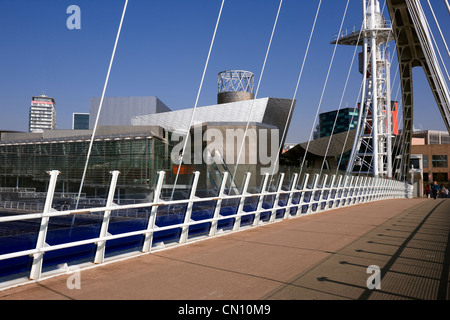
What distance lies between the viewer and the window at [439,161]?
93.2 meters

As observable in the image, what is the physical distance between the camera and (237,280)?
4.99m

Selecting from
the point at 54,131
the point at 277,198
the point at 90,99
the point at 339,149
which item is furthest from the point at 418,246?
the point at 90,99

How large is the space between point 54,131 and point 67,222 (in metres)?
54.9

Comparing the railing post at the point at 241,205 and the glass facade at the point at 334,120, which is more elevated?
the glass facade at the point at 334,120

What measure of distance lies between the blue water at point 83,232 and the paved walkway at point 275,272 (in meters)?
0.33

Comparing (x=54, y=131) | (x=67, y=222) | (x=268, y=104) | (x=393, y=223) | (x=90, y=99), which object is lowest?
(x=393, y=223)

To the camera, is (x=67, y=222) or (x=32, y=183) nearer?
(x=67, y=222)

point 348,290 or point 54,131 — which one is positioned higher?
point 54,131

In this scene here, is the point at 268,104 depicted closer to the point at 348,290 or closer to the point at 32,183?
the point at 32,183

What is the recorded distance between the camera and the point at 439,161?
9369 centimetres

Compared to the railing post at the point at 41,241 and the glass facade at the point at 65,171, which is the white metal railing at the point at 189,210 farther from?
the glass facade at the point at 65,171

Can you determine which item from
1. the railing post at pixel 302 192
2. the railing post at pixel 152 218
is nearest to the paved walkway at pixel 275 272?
the railing post at pixel 152 218

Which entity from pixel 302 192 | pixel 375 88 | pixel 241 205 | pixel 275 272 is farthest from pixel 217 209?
pixel 375 88
